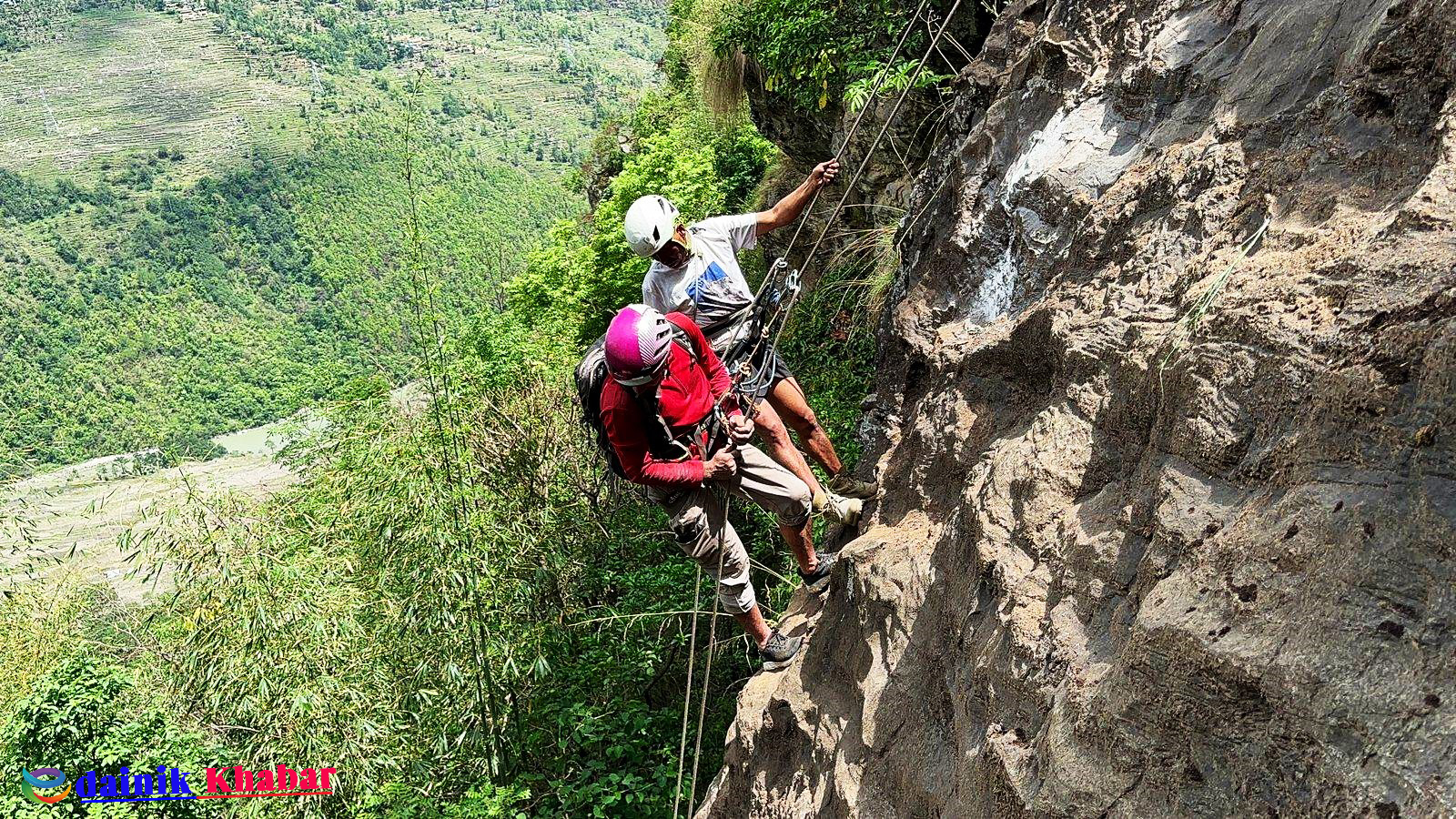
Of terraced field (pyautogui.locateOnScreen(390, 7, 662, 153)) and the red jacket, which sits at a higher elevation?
the red jacket

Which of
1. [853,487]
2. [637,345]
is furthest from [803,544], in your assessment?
[637,345]

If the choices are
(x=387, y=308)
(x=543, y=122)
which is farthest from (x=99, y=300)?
(x=387, y=308)

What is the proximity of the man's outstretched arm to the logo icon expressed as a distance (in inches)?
247

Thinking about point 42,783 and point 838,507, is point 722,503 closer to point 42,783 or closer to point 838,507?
point 838,507

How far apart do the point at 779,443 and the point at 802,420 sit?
1.01ft

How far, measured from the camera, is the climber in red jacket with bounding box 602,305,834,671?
399 centimetres

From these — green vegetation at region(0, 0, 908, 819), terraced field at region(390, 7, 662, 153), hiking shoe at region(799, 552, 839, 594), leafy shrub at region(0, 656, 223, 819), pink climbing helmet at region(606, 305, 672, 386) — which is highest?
pink climbing helmet at region(606, 305, 672, 386)

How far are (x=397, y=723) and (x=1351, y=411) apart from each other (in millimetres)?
6939

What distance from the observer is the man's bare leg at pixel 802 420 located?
4.96 m

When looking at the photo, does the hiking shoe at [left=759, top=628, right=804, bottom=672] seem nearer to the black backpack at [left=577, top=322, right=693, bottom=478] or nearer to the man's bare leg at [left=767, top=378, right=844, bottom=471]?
the man's bare leg at [left=767, top=378, right=844, bottom=471]

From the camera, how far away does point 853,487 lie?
15.2ft

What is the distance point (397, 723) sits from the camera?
23.6 feet

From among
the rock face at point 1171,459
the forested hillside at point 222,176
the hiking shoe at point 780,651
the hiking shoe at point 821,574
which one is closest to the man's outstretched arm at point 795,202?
Result: the rock face at point 1171,459

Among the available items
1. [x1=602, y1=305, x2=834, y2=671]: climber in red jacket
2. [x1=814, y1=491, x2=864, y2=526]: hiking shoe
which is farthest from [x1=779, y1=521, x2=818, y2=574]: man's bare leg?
[x1=814, y1=491, x2=864, y2=526]: hiking shoe
